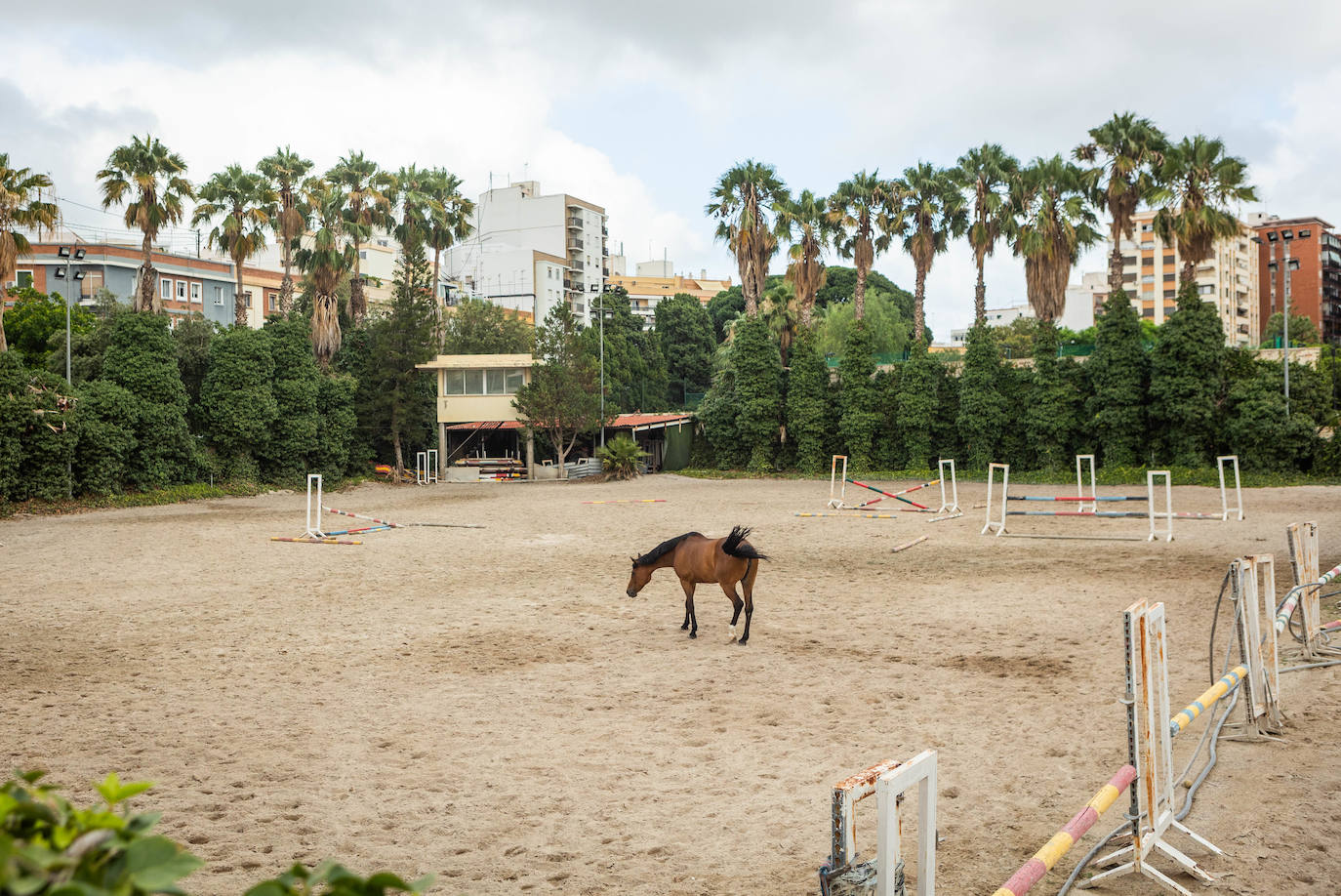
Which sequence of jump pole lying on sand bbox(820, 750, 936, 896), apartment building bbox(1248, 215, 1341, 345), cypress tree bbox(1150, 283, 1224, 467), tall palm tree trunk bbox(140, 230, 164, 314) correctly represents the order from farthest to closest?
apartment building bbox(1248, 215, 1341, 345)
tall palm tree trunk bbox(140, 230, 164, 314)
cypress tree bbox(1150, 283, 1224, 467)
jump pole lying on sand bbox(820, 750, 936, 896)

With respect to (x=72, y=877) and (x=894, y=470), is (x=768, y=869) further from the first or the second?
(x=894, y=470)

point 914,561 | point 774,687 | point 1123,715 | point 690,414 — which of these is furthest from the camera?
point 690,414

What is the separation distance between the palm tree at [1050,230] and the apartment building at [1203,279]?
65.8m

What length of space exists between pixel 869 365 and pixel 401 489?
70.1 ft

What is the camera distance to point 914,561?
1728cm

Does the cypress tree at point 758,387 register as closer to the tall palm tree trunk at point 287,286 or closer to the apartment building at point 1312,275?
the tall palm tree trunk at point 287,286

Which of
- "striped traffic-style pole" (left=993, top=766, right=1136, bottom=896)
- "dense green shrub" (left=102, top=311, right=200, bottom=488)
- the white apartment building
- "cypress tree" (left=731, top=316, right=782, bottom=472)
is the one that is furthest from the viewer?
the white apartment building

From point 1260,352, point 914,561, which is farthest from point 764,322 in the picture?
point 914,561

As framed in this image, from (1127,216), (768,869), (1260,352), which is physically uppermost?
(1127,216)

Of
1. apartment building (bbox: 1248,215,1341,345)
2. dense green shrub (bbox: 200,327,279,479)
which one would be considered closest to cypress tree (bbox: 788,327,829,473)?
dense green shrub (bbox: 200,327,279,479)

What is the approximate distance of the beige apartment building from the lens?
100812 mm

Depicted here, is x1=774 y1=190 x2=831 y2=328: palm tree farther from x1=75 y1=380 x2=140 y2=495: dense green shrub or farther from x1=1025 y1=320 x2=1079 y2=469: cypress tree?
x1=75 y1=380 x2=140 y2=495: dense green shrub

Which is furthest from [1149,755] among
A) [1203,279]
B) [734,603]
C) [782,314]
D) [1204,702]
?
[1203,279]

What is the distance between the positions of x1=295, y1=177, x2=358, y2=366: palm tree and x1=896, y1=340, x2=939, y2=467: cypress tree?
2567 cm
